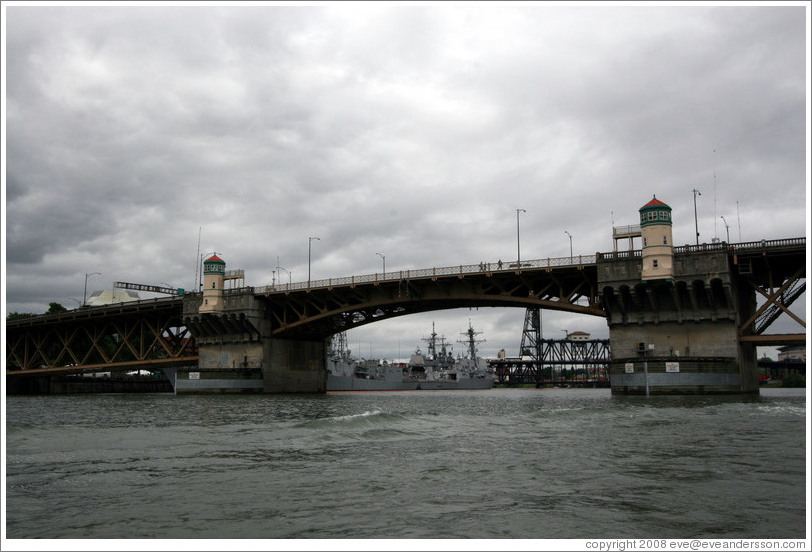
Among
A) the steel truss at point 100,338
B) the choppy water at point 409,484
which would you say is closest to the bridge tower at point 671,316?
the choppy water at point 409,484

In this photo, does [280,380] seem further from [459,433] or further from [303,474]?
[303,474]

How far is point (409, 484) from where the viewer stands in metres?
14.2

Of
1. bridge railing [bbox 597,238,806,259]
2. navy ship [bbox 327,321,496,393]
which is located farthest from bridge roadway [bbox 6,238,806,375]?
navy ship [bbox 327,321,496,393]

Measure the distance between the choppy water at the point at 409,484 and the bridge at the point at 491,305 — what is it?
36.3 metres

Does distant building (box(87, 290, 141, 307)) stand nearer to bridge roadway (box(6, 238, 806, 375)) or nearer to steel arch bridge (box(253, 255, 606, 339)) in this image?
bridge roadway (box(6, 238, 806, 375))

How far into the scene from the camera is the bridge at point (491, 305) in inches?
2312

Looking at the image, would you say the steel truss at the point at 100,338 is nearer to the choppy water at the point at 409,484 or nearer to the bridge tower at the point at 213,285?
the bridge tower at the point at 213,285

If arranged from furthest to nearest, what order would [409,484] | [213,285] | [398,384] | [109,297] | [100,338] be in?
[109,297], [398,384], [100,338], [213,285], [409,484]

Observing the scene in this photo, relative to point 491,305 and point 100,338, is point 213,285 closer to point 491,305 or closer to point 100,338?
point 100,338

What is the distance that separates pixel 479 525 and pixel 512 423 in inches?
827

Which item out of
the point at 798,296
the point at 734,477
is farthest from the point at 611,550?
the point at 798,296

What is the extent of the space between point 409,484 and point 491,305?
63058mm

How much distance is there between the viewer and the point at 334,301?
84.1m

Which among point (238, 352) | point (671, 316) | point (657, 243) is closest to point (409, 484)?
point (657, 243)
